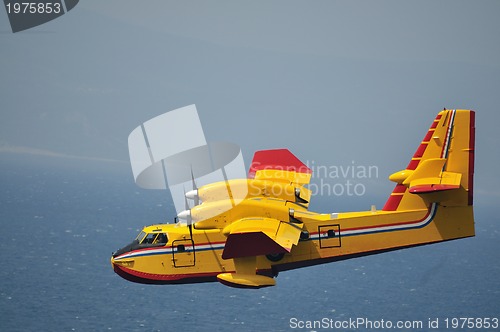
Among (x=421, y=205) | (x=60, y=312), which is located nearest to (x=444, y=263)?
(x=60, y=312)

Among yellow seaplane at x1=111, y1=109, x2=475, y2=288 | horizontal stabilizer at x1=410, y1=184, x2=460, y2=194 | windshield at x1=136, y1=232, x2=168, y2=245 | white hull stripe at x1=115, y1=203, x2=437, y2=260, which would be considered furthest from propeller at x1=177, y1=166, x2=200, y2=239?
horizontal stabilizer at x1=410, y1=184, x2=460, y2=194

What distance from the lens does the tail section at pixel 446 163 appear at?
4362 cm

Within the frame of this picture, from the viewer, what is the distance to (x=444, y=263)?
407 feet

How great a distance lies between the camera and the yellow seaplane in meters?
43.9

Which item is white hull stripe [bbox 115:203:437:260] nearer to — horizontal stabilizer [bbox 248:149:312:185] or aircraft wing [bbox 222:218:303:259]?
aircraft wing [bbox 222:218:303:259]

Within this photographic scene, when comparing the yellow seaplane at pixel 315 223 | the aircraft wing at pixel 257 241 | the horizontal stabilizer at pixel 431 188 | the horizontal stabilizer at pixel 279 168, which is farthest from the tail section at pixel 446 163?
the aircraft wing at pixel 257 241

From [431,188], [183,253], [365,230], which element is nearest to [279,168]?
[365,230]

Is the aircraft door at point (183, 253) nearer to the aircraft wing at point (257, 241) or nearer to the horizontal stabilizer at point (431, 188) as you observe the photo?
the aircraft wing at point (257, 241)

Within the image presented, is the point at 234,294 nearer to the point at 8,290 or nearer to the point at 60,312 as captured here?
the point at 60,312

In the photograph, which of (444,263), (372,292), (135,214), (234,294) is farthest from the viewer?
(135,214)

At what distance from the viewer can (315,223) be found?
44.7 metres

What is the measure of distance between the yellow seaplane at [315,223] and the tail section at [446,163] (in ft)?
0.19

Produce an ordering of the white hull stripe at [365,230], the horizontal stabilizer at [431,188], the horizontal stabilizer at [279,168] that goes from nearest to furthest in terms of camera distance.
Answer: the horizontal stabilizer at [431,188] → the white hull stripe at [365,230] → the horizontal stabilizer at [279,168]

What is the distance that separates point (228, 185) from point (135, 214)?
11323 centimetres
